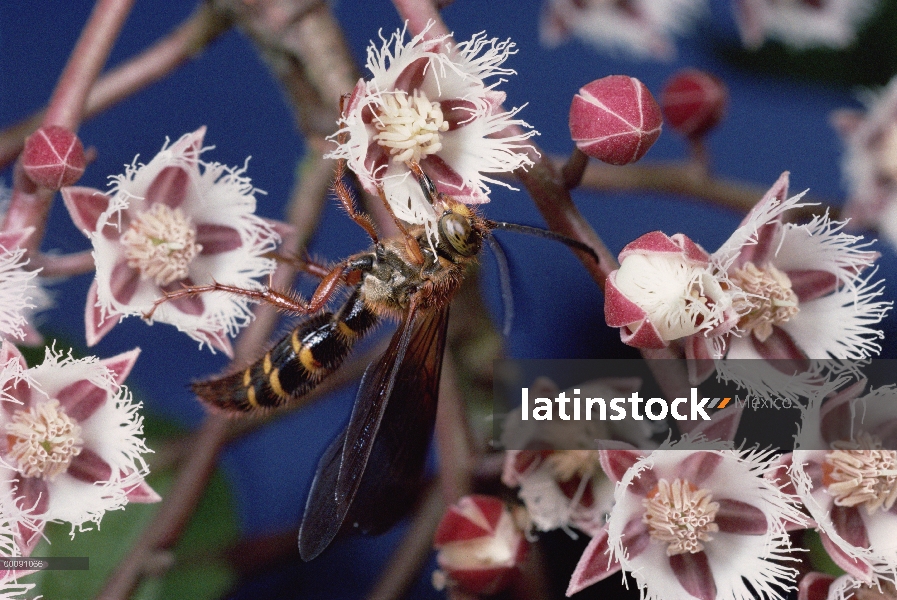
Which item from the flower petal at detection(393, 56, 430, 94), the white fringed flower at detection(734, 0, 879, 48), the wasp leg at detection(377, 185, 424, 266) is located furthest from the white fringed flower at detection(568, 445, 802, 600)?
the white fringed flower at detection(734, 0, 879, 48)

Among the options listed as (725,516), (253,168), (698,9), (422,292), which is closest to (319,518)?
(422,292)

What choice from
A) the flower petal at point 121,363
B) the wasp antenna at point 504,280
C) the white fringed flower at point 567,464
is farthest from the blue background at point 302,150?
the flower petal at point 121,363

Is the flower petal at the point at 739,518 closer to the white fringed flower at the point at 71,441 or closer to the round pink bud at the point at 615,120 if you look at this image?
the round pink bud at the point at 615,120

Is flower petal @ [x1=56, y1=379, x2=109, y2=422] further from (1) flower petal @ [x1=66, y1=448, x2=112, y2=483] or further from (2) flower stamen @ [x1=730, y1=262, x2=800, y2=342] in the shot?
(2) flower stamen @ [x1=730, y1=262, x2=800, y2=342]

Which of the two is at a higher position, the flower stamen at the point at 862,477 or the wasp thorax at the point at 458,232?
the wasp thorax at the point at 458,232

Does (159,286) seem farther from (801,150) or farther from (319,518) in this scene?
(801,150)

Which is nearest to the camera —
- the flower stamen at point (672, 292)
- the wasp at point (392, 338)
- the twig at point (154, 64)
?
the flower stamen at point (672, 292)

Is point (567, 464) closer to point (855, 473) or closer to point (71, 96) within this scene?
point (855, 473)
